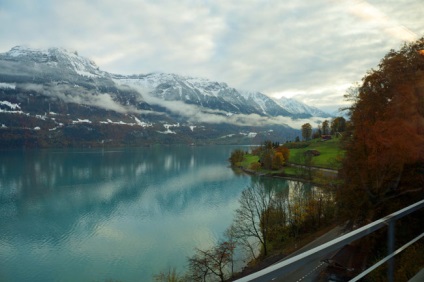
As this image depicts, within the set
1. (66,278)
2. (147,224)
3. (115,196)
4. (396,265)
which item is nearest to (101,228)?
(147,224)

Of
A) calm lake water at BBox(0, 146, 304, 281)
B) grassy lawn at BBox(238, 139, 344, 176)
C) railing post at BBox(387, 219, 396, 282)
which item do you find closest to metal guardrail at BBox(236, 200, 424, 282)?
railing post at BBox(387, 219, 396, 282)

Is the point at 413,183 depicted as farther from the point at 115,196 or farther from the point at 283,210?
the point at 115,196

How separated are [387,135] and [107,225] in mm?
29959

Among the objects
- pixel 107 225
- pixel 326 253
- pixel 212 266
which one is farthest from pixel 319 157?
pixel 326 253

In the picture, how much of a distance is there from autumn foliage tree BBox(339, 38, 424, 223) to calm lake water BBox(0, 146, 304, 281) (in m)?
14.6

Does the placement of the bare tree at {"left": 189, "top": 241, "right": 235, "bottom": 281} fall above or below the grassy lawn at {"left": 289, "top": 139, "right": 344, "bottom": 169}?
below

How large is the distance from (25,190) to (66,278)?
38.3 metres

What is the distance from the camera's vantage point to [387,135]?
37.9ft

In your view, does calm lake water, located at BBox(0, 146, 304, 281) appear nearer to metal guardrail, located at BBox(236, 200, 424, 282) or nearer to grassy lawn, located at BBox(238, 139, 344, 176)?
grassy lawn, located at BBox(238, 139, 344, 176)

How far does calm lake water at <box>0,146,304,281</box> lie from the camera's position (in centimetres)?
2335

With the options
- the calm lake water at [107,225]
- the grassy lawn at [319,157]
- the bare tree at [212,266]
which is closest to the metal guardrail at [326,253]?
the bare tree at [212,266]

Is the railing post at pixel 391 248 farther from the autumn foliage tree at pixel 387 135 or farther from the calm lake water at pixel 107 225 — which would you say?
the calm lake water at pixel 107 225

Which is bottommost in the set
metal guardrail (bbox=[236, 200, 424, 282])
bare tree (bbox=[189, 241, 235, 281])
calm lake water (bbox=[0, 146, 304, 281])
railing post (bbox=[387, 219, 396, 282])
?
calm lake water (bbox=[0, 146, 304, 281])

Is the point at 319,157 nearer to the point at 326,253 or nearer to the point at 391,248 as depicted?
the point at 391,248
